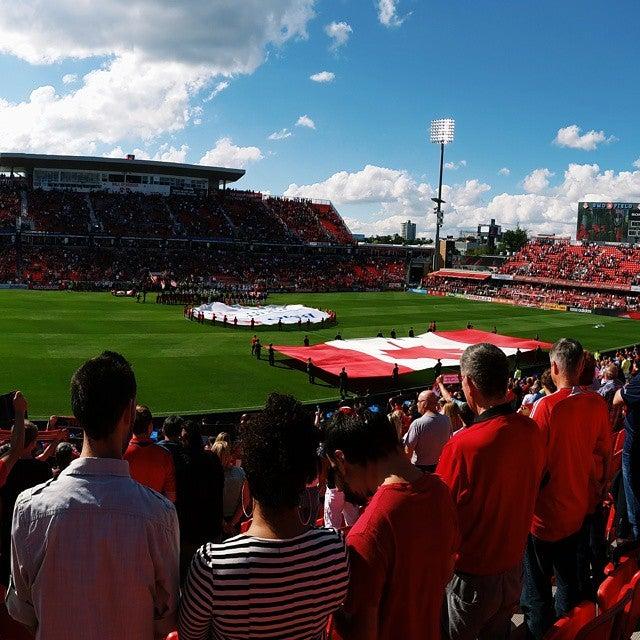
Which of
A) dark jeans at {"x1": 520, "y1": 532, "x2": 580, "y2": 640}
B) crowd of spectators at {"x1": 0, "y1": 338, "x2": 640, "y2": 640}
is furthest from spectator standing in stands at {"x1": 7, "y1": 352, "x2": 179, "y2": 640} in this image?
dark jeans at {"x1": 520, "y1": 532, "x2": 580, "y2": 640}

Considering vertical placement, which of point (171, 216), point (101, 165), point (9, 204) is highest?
point (101, 165)

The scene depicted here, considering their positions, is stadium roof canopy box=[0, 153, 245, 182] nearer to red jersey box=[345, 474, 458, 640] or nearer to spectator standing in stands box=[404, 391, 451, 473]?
spectator standing in stands box=[404, 391, 451, 473]

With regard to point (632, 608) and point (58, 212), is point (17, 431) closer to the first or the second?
point (632, 608)

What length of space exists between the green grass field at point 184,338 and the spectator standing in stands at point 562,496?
15.3 m

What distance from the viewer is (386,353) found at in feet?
85.0

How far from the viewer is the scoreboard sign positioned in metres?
79.8

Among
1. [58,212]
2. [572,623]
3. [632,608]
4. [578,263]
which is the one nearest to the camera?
[572,623]

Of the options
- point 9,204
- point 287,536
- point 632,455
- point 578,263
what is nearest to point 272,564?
point 287,536

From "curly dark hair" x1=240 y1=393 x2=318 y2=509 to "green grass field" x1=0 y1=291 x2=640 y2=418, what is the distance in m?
16.7

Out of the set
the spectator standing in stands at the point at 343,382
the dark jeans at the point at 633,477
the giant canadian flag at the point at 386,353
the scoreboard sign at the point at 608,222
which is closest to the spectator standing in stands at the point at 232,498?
the dark jeans at the point at 633,477

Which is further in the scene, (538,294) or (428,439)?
(538,294)

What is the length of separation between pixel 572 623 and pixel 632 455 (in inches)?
98.5

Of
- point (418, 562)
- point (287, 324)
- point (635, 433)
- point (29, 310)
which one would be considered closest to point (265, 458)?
point (418, 562)

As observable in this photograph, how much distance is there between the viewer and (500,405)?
3.81 meters
